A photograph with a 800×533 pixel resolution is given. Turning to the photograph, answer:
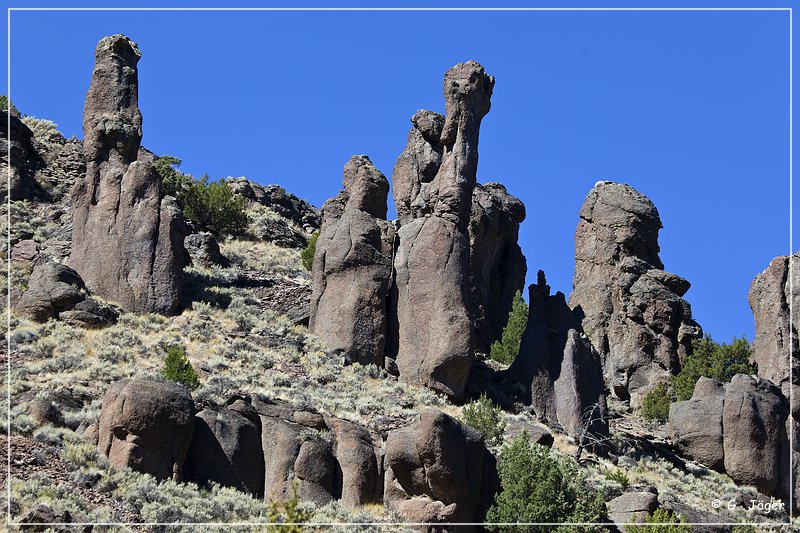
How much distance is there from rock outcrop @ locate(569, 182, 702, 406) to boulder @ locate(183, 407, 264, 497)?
28315 millimetres

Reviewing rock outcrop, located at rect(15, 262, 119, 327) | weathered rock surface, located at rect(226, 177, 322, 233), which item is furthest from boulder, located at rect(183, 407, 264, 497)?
weathered rock surface, located at rect(226, 177, 322, 233)

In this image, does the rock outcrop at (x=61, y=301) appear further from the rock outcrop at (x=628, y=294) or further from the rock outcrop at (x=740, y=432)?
the rock outcrop at (x=628, y=294)

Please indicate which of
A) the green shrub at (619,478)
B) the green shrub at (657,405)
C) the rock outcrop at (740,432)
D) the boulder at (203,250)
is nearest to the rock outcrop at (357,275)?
the boulder at (203,250)

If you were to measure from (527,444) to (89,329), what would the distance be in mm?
16718

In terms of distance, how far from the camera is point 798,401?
6091 cm

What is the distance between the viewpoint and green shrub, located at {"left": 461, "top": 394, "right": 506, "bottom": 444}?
49.6m

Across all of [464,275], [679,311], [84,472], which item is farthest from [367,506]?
[679,311]

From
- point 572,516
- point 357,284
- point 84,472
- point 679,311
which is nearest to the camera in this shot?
point 84,472

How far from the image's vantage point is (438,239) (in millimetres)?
58562

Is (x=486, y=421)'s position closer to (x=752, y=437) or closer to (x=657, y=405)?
(x=752, y=437)

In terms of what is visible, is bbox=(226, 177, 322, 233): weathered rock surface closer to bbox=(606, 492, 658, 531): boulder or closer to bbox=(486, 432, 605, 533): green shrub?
bbox=(606, 492, 658, 531): boulder

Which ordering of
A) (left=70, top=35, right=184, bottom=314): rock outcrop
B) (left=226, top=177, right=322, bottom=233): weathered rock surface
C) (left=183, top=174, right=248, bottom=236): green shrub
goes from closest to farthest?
(left=70, top=35, right=184, bottom=314): rock outcrop → (left=183, top=174, right=248, bottom=236): green shrub → (left=226, top=177, right=322, bottom=233): weathered rock surface

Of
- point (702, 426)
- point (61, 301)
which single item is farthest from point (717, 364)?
point (61, 301)

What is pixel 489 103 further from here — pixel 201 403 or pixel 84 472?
pixel 84 472
